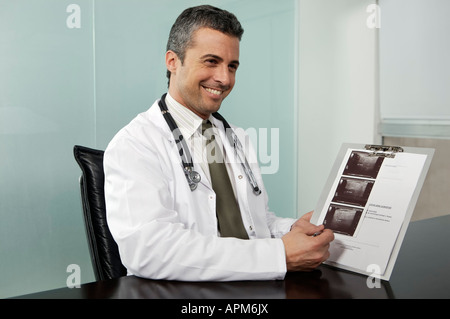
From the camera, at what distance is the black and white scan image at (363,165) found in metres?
1.19

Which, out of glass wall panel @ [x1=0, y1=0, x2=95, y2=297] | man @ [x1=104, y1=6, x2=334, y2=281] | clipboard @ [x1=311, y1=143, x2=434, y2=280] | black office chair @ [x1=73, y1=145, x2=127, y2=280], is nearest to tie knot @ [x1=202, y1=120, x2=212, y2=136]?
man @ [x1=104, y1=6, x2=334, y2=281]

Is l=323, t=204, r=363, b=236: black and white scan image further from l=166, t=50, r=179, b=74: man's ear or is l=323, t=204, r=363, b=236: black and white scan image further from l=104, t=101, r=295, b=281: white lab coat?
l=166, t=50, r=179, b=74: man's ear

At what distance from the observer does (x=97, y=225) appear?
132 cm

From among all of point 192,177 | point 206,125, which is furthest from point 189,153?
point 206,125

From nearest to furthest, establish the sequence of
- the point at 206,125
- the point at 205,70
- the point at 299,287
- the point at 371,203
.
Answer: the point at 299,287
the point at 371,203
the point at 205,70
the point at 206,125

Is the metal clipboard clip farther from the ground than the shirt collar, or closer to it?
closer to it

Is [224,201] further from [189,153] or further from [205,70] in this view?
[205,70]

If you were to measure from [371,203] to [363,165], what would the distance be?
0.34 feet

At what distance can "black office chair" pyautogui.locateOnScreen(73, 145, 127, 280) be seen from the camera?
1312mm

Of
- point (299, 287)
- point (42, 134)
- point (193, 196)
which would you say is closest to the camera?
point (299, 287)

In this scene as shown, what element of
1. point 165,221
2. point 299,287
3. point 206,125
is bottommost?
point 299,287

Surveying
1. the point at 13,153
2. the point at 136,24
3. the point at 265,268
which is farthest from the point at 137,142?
the point at 136,24

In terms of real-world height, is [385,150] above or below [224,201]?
above

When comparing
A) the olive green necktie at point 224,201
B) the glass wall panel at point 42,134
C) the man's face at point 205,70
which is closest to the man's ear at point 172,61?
the man's face at point 205,70
